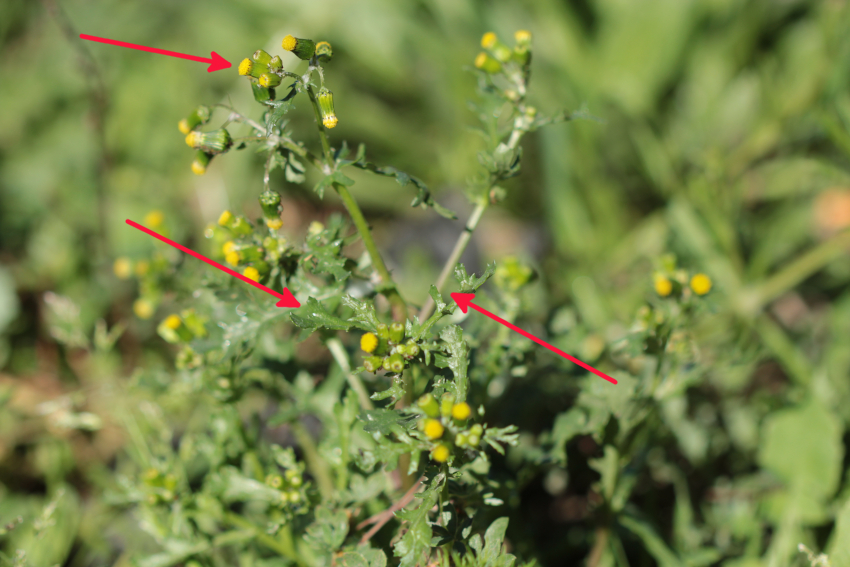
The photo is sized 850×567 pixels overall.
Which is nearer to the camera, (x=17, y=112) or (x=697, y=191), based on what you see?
(x=697, y=191)

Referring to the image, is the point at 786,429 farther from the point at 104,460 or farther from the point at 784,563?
the point at 104,460

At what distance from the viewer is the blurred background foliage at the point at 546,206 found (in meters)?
1.96

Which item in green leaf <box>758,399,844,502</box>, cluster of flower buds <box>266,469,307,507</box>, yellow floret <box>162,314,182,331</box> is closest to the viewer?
cluster of flower buds <box>266,469,307,507</box>

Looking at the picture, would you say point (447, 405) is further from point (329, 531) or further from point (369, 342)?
point (329, 531)

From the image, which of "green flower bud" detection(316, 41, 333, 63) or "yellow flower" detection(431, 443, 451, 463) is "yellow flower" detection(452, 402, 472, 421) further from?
"green flower bud" detection(316, 41, 333, 63)

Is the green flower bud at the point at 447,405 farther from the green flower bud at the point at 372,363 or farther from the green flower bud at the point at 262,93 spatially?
the green flower bud at the point at 262,93

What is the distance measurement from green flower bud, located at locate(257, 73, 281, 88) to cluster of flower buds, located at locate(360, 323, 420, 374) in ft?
1.46

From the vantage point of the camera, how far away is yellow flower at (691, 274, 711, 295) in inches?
57.0

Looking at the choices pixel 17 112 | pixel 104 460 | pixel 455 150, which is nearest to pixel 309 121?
pixel 455 150

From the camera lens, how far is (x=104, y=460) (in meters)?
2.50

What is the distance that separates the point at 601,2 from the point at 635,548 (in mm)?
2856

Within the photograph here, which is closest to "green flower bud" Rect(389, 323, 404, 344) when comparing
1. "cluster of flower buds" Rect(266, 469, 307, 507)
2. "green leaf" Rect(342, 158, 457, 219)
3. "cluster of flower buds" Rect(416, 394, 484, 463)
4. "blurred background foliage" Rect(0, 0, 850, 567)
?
"cluster of flower buds" Rect(416, 394, 484, 463)

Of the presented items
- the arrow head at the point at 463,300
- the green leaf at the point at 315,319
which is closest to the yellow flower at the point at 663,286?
the arrow head at the point at 463,300

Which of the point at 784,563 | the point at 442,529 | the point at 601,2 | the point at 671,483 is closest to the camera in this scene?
the point at 442,529
